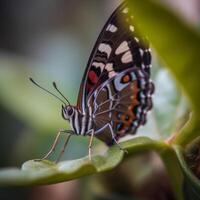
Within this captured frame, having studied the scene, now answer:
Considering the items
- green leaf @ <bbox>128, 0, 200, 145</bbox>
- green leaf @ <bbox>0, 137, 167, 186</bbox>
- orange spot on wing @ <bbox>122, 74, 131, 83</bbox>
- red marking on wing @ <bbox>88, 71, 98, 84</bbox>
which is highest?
green leaf @ <bbox>128, 0, 200, 145</bbox>

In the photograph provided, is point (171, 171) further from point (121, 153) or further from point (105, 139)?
point (105, 139)

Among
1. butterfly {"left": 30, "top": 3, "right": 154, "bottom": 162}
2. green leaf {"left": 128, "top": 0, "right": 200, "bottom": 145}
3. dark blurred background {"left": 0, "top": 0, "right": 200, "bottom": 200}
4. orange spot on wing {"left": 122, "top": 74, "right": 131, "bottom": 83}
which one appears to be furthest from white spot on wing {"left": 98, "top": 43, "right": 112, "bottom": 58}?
green leaf {"left": 128, "top": 0, "right": 200, "bottom": 145}

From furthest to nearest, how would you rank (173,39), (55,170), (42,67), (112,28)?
(42,67)
(112,28)
(55,170)
(173,39)

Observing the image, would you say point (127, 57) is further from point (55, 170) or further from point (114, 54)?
point (55, 170)

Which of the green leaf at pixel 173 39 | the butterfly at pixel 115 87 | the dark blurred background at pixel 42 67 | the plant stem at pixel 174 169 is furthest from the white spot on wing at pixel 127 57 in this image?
the green leaf at pixel 173 39

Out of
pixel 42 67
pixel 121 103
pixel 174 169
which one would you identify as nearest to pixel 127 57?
pixel 121 103

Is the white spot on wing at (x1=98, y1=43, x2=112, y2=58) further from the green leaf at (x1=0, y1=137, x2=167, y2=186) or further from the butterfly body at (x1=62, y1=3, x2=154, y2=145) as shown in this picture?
the green leaf at (x1=0, y1=137, x2=167, y2=186)

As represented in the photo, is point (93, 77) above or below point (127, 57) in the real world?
below
